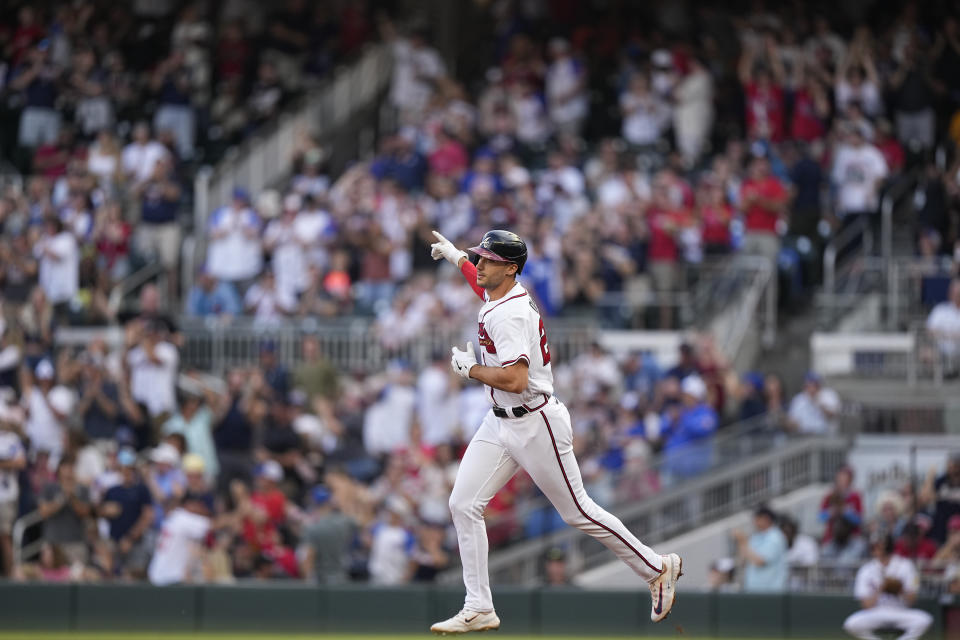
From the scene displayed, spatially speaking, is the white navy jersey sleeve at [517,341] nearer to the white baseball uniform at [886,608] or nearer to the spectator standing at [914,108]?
the white baseball uniform at [886,608]

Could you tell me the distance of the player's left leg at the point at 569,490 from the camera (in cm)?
890

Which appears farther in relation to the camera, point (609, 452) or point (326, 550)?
point (609, 452)

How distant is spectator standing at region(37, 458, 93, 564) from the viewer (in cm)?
1495

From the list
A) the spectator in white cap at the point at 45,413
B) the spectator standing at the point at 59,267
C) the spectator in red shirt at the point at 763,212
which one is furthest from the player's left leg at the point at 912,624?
the spectator standing at the point at 59,267

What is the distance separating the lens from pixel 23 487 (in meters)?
15.4

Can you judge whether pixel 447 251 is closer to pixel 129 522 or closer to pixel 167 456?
pixel 129 522

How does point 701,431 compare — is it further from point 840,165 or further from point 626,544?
point 626,544

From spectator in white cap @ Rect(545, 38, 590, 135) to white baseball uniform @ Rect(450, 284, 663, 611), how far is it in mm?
11333

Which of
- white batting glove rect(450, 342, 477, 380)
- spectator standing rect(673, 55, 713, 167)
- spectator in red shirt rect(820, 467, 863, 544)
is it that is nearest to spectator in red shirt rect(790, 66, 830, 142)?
spectator standing rect(673, 55, 713, 167)

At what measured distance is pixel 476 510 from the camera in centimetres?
898

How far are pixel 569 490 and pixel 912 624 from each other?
3.46m

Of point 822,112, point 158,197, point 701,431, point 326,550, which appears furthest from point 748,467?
point 158,197

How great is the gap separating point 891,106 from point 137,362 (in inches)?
361

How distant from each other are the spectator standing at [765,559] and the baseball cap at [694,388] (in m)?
1.89
